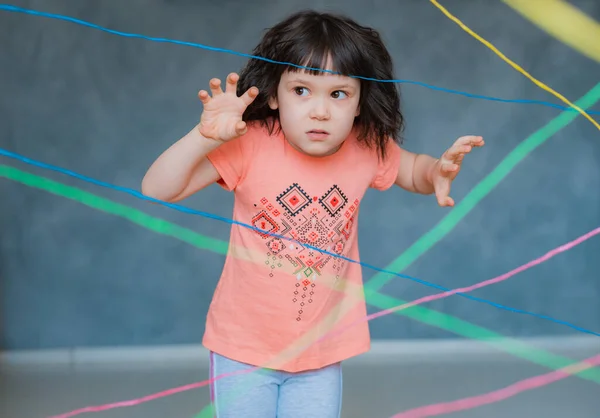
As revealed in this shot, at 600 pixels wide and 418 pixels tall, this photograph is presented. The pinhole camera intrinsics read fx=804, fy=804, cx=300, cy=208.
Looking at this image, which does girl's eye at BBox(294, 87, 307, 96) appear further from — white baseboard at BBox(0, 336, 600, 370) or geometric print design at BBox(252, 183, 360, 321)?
white baseboard at BBox(0, 336, 600, 370)

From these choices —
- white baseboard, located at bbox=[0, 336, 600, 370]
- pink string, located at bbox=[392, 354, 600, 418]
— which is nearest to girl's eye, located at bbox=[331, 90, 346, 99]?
pink string, located at bbox=[392, 354, 600, 418]

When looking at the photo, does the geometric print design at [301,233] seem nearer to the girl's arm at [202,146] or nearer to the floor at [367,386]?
the girl's arm at [202,146]

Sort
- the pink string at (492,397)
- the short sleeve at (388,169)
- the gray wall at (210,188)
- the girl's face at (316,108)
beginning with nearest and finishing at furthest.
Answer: the girl's face at (316,108), the short sleeve at (388,169), the pink string at (492,397), the gray wall at (210,188)

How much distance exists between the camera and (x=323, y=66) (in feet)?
3.46

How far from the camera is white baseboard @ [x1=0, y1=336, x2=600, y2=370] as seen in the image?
214 cm

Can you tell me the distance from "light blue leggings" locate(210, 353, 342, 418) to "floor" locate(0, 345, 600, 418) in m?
0.69

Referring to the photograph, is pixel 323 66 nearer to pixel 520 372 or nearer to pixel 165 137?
pixel 165 137

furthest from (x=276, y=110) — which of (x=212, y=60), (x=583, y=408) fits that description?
(x=583, y=408)

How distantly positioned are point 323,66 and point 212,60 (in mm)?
1125

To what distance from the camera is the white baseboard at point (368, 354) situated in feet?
7.04

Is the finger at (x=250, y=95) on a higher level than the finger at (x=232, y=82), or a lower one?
lower

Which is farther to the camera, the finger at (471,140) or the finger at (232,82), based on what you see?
the finger at (471,140)

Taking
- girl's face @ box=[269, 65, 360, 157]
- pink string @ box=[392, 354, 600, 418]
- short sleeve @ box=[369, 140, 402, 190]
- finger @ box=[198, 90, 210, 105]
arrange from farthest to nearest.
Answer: pink string @ box=[392, 354, 600, 418] → short sleeve @ box=[369, 140, 402, 190] → girl's face @ box=[269, 65, 360, 157] → finger @ box=[198, 90, 210, 105]

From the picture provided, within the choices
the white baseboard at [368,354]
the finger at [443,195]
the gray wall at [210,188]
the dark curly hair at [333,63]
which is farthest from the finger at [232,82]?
the white baseboard at [368,354]
